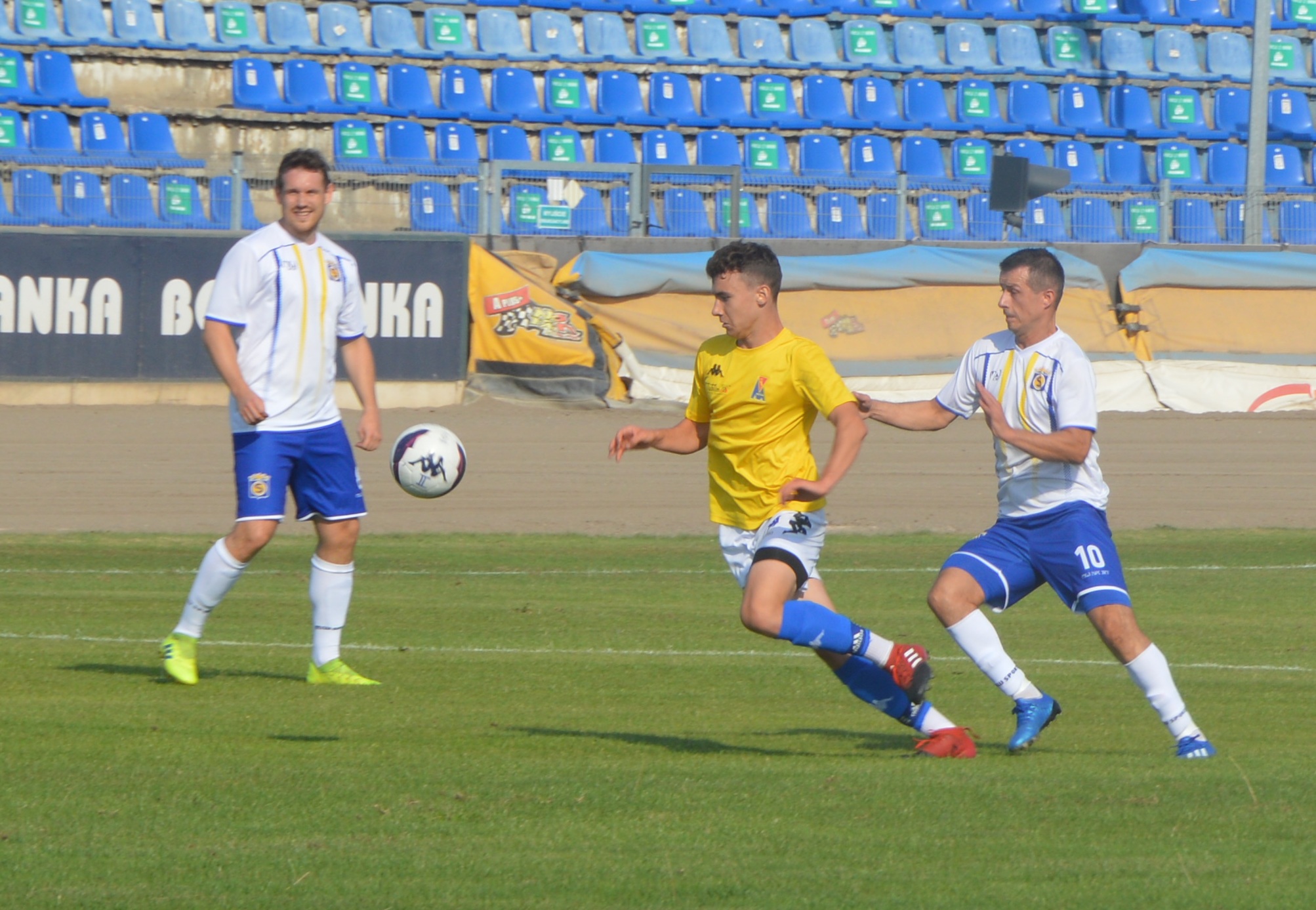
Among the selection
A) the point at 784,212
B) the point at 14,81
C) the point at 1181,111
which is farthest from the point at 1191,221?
the point at 14,81

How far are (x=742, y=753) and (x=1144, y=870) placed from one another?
1978mm

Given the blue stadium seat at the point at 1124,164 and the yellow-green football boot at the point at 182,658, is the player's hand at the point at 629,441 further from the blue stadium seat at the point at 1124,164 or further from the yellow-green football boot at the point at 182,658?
the blue stadium seat at the point at 1124,164

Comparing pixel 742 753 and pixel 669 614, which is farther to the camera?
pixel 669 614

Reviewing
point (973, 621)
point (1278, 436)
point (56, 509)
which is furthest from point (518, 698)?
point (1278, 436)

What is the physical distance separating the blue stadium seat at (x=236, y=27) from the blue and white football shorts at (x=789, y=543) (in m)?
20.6

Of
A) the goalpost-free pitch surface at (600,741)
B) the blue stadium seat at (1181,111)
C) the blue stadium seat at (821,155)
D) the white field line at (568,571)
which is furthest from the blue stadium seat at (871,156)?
the white field line at (568,571)

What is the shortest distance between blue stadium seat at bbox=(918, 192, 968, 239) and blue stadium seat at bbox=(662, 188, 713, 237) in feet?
9.95

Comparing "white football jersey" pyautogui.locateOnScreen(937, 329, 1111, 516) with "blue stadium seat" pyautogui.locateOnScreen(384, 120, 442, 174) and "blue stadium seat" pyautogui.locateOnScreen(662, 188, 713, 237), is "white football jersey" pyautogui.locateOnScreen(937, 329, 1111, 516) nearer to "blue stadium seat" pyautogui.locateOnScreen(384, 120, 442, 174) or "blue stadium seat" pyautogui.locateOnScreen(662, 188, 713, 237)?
"blue stadium seat" pyautogui.locateOnScreen(662, 188, 713, 237)

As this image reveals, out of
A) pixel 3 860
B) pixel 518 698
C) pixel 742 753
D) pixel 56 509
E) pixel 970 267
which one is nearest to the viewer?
pixel 3 860

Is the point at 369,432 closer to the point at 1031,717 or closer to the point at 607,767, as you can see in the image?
the point at 607,767

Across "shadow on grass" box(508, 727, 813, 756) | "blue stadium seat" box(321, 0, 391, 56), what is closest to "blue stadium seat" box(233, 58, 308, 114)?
"blue stadium seat" box(321, 0, 391, 56)

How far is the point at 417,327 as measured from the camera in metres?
20.7

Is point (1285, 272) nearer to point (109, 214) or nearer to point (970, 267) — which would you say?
point (970, 267)

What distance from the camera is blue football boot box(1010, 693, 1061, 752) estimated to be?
6246mm
